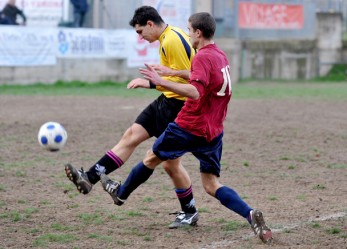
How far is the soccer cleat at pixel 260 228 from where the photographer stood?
665 centimetres

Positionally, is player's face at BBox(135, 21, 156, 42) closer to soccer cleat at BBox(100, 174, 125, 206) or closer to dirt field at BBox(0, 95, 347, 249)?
soccer cleat at BBox(100, 174, 125, 206)

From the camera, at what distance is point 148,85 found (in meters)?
6.95

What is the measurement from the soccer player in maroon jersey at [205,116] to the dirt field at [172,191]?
32 cm

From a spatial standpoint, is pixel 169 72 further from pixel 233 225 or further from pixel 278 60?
pixel 278 60

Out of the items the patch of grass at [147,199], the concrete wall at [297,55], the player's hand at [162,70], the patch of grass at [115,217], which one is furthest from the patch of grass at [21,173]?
the concrete wall at [297,55]

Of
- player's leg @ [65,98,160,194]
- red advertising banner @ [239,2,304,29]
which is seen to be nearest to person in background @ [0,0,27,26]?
red advertising banner @ [239,2,304,29]

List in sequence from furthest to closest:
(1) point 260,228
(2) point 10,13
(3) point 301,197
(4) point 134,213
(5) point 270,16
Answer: (5) point 270,16 < (2) point 10,13 < (3) point 301,197 < (4) point 134,213 < (1) point 260,228

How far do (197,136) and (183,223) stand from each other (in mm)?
940

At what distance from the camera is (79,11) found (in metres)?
25.5

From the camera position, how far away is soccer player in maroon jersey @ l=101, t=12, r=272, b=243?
262 inches

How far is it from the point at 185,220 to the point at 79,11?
18670mm

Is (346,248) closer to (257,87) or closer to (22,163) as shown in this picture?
(22,163)

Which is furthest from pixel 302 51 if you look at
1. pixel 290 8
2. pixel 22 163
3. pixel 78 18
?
pixel 22 163

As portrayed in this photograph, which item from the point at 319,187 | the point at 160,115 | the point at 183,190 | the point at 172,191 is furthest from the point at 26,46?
the point at 183,190
